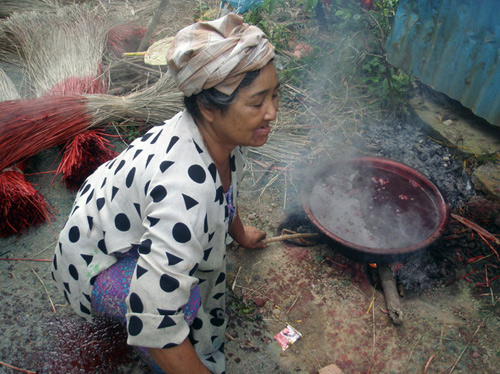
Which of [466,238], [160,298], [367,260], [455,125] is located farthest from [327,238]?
[455,125]

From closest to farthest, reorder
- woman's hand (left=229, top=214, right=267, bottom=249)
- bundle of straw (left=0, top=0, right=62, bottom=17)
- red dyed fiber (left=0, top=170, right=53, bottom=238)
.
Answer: woman's hand (left=229, top=214, right=267, bottom=249) < red dyed fiber (left=0, top=170, right=53, bottom=238) < bundle of straw (left=0, top=0, right=62, bottom=17)

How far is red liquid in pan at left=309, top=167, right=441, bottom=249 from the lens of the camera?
263cm

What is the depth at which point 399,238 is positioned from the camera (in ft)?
8.57

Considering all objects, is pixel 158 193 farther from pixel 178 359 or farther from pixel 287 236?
pixel 287 236

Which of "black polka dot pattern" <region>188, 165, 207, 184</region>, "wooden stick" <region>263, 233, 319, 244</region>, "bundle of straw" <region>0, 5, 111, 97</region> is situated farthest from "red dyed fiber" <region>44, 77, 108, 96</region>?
"black polka dot pattern" <region>188, 165, 207, 184</region>

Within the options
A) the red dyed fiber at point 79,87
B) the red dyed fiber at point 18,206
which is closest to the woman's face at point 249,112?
the red dyed fiber at point 18,206

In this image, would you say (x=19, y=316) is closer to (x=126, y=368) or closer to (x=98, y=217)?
(x=126, y=368)

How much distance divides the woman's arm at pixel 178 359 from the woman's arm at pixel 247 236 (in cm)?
112

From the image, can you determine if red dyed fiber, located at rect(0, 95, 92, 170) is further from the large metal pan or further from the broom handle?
the large metal pan

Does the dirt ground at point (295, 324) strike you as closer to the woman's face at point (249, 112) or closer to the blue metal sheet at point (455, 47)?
the woman's face at point (249, 112)

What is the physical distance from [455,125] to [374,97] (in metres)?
0.89

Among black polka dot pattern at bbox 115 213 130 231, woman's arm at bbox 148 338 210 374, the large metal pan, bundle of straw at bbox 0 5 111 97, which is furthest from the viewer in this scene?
bundle of straw at bbox 0 5 111 97

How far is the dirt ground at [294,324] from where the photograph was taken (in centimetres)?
222

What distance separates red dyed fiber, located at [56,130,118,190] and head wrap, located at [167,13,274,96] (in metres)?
2.10
